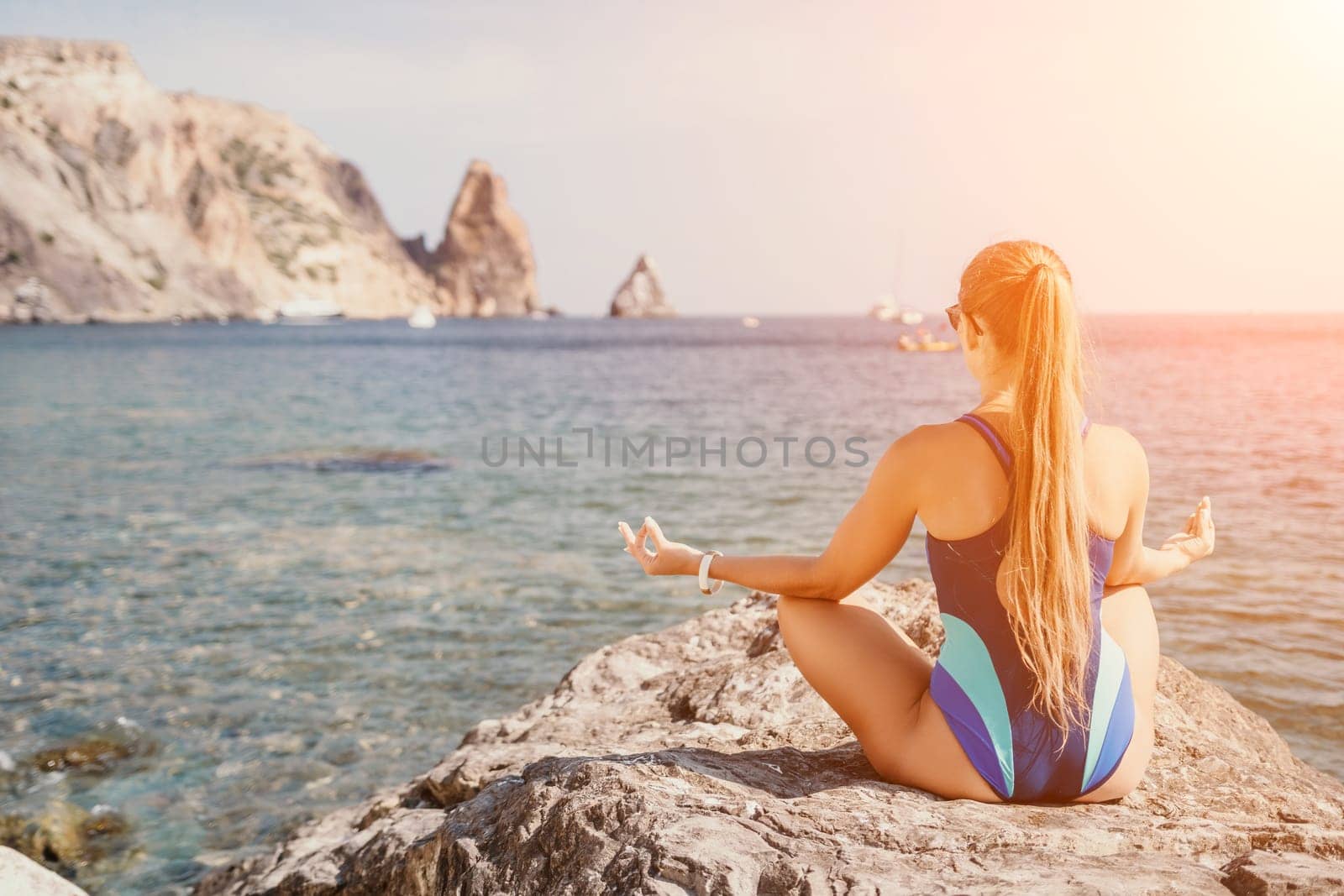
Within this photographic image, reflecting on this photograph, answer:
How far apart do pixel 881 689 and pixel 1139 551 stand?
87 centimetres

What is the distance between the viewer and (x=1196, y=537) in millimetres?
3383

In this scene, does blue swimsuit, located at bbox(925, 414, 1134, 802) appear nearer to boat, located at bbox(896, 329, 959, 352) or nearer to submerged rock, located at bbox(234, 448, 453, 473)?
submerged rock, located at bbox(234, 448, 453, 473)

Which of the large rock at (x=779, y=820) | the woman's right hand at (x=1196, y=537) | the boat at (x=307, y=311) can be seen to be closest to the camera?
the large rock at (x=779, y=820)

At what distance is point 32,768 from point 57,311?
8263 centimetres

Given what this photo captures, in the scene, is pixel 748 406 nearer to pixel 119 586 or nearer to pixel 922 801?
pixel 119 586

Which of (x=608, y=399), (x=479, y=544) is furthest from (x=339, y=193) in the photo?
(x=479, y=544)

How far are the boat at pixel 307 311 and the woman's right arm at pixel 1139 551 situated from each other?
392 ft

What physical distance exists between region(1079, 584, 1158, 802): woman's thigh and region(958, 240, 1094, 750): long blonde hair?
29 cm

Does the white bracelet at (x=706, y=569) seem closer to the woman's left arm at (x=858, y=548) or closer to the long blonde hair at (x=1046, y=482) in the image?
the woman's left arm at (x=858, y=548)

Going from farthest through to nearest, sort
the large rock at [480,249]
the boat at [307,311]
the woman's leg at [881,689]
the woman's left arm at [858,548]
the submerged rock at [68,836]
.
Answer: the large rock at [480,249], the boat at [307,311], the submerged rock at [68,836], the woman's leg at [881,689], the woman's left arm at [858,548]

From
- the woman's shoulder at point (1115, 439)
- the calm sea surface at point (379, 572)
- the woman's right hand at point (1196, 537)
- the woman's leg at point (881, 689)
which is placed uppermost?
the woman's shoulder at point (1115, 439)

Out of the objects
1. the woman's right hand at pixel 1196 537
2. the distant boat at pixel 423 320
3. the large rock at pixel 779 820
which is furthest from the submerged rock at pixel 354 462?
the distant boat at pixel 423 320

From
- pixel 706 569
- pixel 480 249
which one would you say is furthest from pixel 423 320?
pixel 706 569

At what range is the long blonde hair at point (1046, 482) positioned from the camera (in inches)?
97.7
